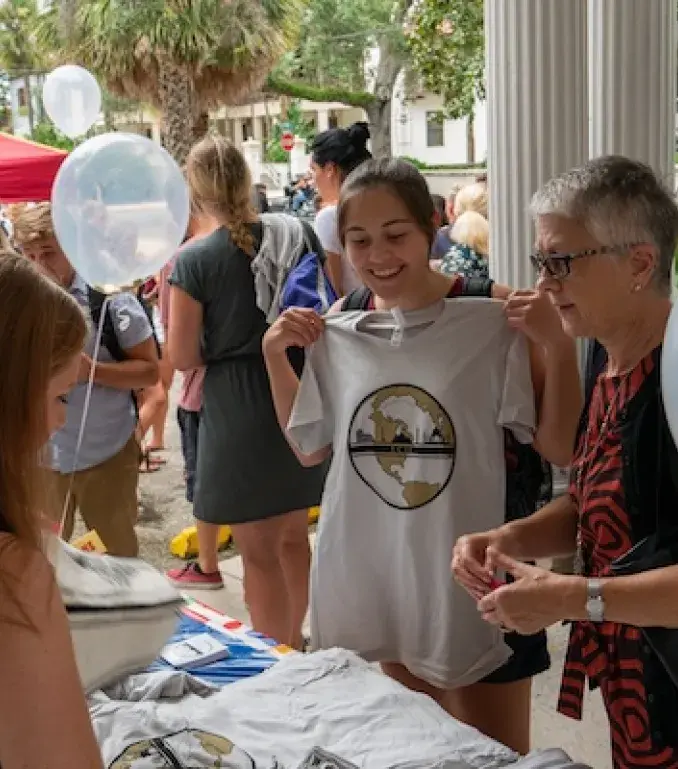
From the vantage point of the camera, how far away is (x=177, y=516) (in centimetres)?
564

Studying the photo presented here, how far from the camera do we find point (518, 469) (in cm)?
215

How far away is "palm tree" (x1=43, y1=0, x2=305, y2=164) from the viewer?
1455 cm

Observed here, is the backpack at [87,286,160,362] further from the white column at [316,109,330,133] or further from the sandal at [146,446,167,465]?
the white column at [316,109,330,133]

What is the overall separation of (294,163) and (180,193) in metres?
32.5

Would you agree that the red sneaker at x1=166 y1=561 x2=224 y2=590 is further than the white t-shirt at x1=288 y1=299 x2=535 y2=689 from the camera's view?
Yes

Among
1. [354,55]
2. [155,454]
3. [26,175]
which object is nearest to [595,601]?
[26,175]

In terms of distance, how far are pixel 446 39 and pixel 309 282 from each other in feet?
20.5

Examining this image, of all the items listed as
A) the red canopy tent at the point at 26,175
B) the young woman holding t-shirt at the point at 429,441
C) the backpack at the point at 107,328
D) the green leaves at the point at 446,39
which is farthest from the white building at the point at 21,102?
the young woman holding t-shirt at the point at 429,441

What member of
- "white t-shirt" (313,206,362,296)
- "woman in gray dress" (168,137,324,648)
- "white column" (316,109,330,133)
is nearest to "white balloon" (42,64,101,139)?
"white t-shirt" (313,206,362,296)

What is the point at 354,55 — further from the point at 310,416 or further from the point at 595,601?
the point at 595,601

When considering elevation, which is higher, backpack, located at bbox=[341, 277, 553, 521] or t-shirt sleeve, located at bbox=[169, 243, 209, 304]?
t-shirt sleeve, located at bbox=[169, 243, 209, 304]

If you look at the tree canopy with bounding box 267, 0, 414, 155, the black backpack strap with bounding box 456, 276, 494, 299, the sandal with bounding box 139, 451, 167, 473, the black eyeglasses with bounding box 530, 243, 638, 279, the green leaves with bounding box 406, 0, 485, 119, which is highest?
the tree canopy with bounding box 267, 0, 414, 155

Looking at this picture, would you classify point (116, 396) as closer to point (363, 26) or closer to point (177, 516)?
point (177, 516)

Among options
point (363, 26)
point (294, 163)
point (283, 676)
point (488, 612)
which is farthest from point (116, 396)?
point (294, 163)
